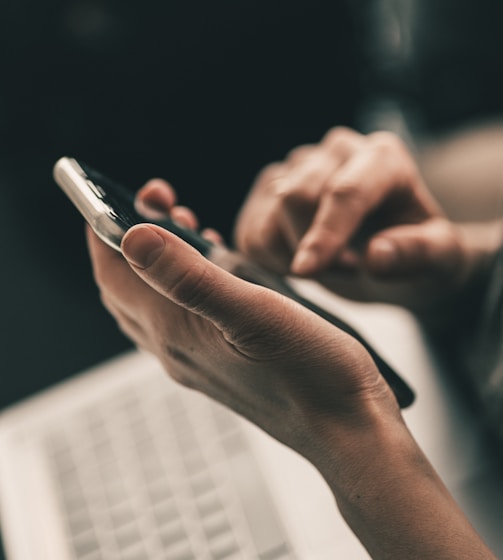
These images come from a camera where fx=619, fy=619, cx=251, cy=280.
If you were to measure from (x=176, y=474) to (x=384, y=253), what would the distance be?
0.78 ft

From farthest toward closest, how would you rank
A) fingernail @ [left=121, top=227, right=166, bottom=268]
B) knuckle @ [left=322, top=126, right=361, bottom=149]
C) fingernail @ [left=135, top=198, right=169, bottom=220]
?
1. knuckle @ [left=322, top=126, right=361, bottom=149]
2. fingernail @ [left=135, top=198, right=169, bottom=220]
3. fingernail @ [left=121, top=227, right=166, bottom=268]

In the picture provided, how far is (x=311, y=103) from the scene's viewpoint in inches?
26.5

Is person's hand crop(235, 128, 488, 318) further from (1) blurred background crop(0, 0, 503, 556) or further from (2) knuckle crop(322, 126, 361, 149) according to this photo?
(1) blurred background crop(0, 0, 503, 556)

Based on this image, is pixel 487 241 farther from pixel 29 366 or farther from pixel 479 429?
pixel 29 366

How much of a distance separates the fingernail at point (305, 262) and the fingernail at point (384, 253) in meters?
0.06

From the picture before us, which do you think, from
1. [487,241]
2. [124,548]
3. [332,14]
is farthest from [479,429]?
[332,14]

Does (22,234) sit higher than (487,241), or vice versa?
(22,234)

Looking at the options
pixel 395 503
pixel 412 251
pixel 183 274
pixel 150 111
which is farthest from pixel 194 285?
pixel 150 111

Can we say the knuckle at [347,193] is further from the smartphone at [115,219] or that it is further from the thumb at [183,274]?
the thumb at [183,274]

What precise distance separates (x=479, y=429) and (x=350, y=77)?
0.39 meters

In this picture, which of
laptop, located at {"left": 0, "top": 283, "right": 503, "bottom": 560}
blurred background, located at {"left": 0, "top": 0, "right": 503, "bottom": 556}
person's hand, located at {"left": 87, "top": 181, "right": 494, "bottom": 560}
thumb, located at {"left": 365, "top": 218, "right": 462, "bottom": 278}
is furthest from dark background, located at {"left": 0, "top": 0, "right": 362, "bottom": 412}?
person's hand, located at {"left": 87, "top": 181, "right": 494, "bottom": 560}

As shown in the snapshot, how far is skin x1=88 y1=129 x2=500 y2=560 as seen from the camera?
11.1 inches

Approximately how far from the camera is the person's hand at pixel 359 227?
48cm

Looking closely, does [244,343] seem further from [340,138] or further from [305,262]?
[340,138]
